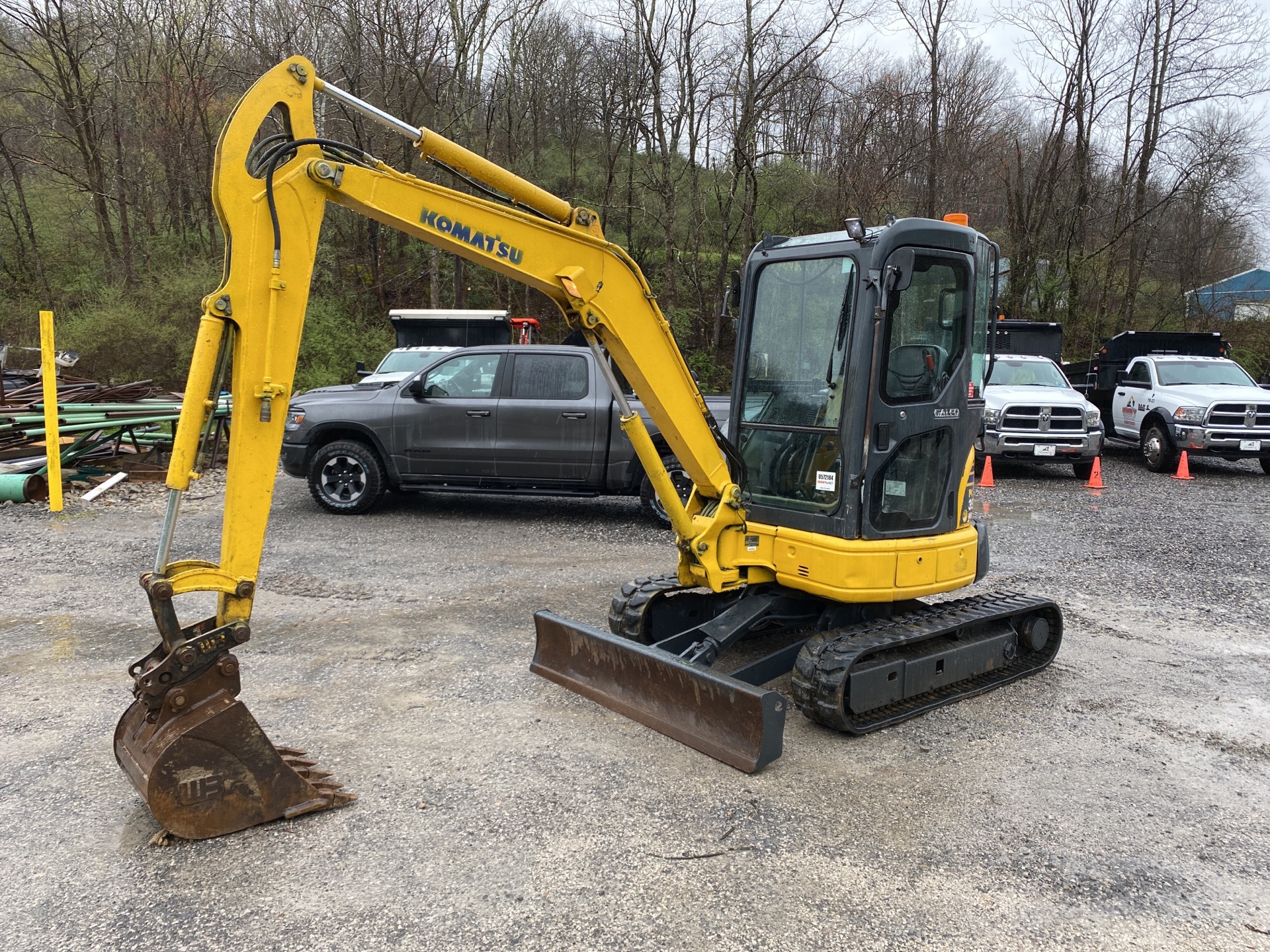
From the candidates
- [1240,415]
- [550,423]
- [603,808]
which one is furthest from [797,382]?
[1240,415]

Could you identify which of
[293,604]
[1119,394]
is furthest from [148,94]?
[1119,394]

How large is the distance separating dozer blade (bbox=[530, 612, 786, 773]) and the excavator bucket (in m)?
1.62

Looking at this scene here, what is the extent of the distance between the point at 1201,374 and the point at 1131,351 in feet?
5.95

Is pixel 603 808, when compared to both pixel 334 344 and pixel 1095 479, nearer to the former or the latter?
pixel 1095 479

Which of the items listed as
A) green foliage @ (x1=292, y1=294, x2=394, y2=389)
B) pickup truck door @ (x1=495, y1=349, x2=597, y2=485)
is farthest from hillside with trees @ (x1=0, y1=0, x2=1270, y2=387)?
pickup truck door @ (x1=495, y1=349, x2=597, y2=485)

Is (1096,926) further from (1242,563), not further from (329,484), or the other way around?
(329,484)

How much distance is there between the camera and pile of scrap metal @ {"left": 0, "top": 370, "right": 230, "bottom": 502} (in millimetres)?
10906

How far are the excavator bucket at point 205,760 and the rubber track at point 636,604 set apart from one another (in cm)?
216

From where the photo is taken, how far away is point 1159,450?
47.6 ft

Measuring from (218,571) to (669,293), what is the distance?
22.8 meters

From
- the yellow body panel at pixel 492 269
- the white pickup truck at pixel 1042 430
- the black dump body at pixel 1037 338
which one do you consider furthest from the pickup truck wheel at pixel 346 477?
the black dump body at pixel 1037 338

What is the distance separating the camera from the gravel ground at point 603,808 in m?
3.04

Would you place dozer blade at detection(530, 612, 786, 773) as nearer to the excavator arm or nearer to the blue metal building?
the excavator arm

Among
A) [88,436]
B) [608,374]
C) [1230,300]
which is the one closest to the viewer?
[608,374]
